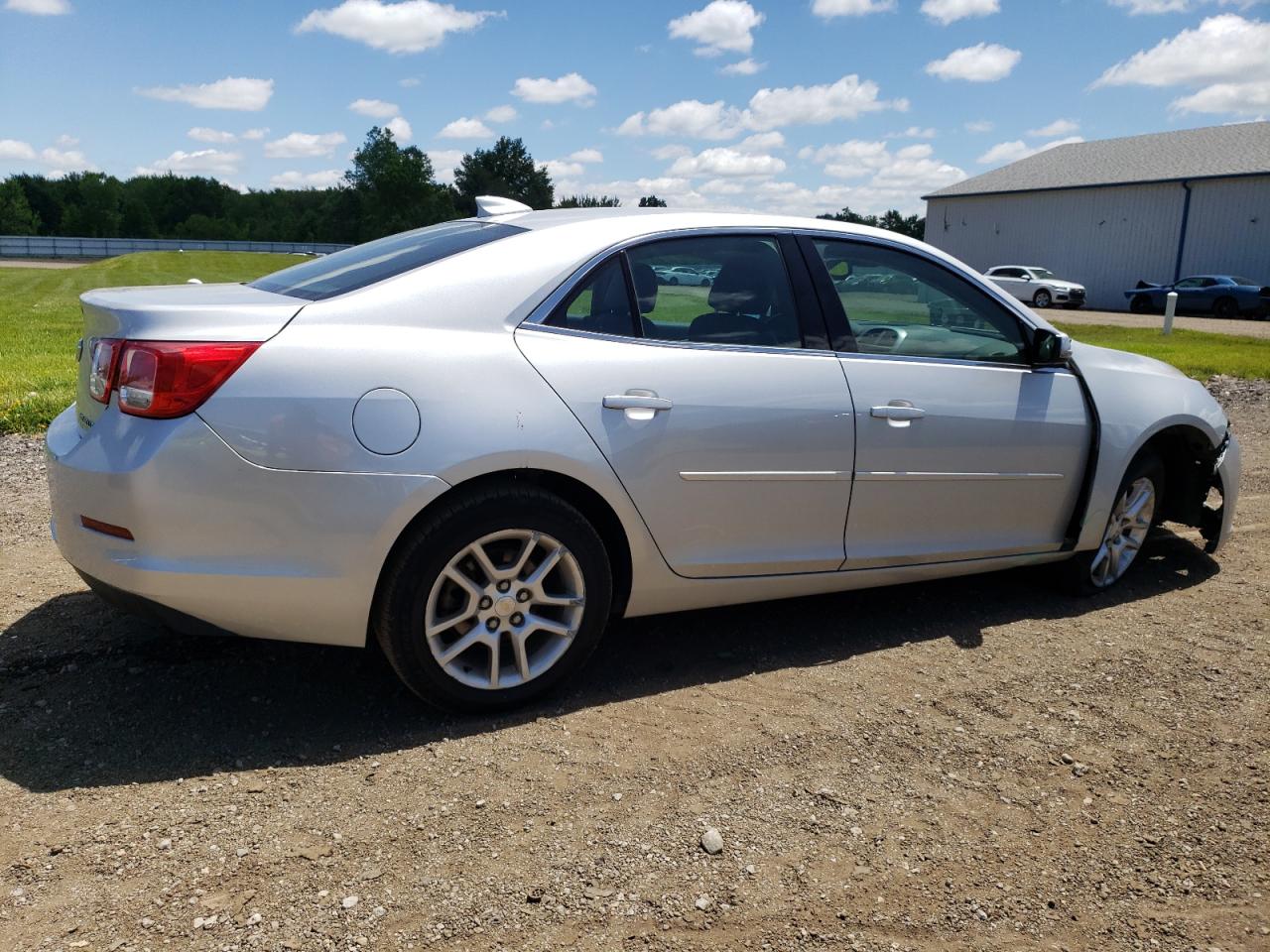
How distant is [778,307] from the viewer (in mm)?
3898

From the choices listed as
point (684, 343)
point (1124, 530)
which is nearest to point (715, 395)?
point (684, 343)

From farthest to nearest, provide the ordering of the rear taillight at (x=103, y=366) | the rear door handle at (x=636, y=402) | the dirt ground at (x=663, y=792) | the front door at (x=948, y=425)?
the front door at (x=948, y=425), the rear door handle at (x=636, y=402), the rear taillight at (x=103, y=366), the dirt ground at (x=663, y=792)

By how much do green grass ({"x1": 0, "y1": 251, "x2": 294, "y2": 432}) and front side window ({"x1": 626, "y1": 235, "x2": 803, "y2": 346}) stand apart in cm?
585

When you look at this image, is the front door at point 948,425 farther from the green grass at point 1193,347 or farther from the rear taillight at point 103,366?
the green grass at point 1193,347

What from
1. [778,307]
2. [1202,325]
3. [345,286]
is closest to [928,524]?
[778,307]

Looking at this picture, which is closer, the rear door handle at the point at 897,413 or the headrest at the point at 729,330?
the headrest at the point at 729,330

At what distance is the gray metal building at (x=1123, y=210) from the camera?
3931 centimetres

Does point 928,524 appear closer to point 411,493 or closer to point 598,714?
point 598,714

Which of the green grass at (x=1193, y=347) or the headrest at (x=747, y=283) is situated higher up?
the green grass at (x=1193, y=347)

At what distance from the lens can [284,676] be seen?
12.2 feet

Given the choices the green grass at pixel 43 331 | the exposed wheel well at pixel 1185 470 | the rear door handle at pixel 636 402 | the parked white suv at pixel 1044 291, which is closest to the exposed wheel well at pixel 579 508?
the rear door handle at pixel 636 402

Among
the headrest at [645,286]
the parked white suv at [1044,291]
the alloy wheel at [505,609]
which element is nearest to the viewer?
the alloy wheel at [505,609]

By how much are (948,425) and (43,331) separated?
14353 millimetres

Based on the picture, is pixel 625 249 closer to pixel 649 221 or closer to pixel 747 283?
pixel 649 221
